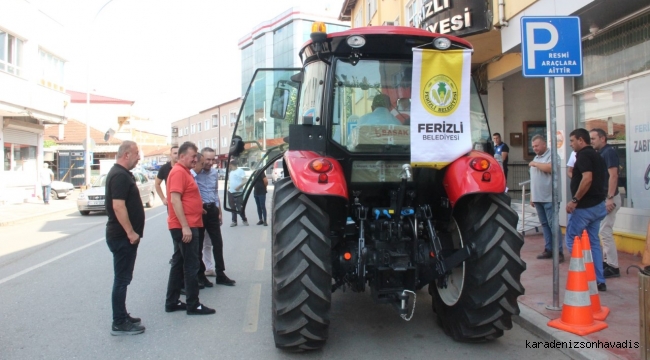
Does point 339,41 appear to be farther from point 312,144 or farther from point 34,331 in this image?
point 34,331

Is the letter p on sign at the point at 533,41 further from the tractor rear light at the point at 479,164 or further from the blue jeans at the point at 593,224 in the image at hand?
the blue jeans at the point at 593,224

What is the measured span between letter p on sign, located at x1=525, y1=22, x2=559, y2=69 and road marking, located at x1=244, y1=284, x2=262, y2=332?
12.6 feet

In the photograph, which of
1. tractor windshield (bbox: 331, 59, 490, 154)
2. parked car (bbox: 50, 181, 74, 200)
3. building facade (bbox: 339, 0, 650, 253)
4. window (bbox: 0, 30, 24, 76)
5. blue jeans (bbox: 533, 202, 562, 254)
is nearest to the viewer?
tractor windshield (bbox: 331, 59, 490, 154)

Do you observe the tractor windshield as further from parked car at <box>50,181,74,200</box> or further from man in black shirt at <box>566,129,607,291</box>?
parked car at <box>50,181,74,200</box>

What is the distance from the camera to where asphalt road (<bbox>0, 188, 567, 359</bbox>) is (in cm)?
427

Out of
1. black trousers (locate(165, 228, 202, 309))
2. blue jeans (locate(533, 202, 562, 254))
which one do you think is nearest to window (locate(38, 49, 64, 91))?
black trousers (locate(165, 228, 202, 309))

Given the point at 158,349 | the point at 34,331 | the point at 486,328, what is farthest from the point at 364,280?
the point at 34,331

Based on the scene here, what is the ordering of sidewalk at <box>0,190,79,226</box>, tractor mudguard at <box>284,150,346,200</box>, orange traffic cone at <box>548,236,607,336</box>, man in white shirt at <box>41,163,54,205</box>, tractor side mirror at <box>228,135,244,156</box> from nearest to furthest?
tractor mudguard at <box>284,150,346,200</box> → orange traffic cone at <box>548,236,607,336</box> → tractor side mirror at <box>228,135,244,156</box> → sidewalk at <box>0,190,79,226</box> → man in white shirt at <box>41,163,54,205</box>

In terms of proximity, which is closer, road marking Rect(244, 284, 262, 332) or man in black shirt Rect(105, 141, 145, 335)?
man in black shirt Rect(105, 141, 145, 335)

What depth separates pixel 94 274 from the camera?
7.50 metres

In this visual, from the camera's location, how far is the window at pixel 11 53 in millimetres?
19266

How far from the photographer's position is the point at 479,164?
4.07 metres

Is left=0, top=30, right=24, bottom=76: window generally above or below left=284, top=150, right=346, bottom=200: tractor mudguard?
above

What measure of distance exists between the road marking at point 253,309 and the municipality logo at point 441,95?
2741 millimetres
